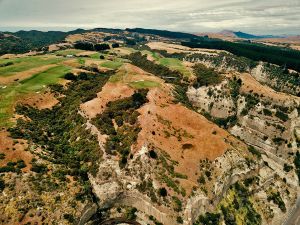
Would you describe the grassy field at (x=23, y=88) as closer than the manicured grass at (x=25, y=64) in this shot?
Yes

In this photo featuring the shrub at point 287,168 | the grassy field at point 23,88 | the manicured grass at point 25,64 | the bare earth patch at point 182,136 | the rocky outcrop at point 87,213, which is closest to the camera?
the rocky outcrop at point 87,213

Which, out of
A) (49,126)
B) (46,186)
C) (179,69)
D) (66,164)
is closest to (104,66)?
(179,69)

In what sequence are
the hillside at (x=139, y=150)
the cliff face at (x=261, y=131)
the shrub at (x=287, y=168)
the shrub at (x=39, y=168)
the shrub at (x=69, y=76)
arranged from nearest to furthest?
the hillside at (x=139, y=150) → the shrub at (x=39, y=168) → the cliff face at (x=261, y=131) → the shrub at (x=287, y=168) → the shrub at (x=69, y=76)

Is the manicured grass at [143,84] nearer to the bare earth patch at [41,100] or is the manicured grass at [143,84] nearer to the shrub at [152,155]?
the bare earth patch at [41,100]

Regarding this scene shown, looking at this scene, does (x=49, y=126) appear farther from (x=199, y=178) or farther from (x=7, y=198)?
(x=199, y=178)

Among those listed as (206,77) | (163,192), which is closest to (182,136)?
(163,192)

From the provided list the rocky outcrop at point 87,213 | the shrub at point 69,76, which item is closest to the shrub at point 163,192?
the rocky outcrop at point 87,213

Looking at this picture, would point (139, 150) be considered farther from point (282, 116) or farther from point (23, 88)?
point (282, 116)
